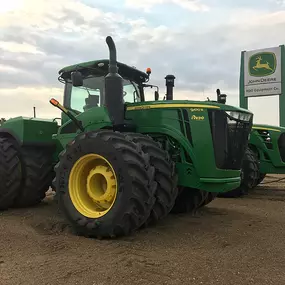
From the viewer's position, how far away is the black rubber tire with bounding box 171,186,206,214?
19.4 feet

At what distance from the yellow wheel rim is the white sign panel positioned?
16.0m

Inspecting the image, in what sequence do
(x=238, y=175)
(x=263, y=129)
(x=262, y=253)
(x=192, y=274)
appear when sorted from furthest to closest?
1. (x=263, y=129)
2. (x=238, y=175)
3. (x=262, y=253)
4. (x=192, y=274)

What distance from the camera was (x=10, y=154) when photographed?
6312 millimetres

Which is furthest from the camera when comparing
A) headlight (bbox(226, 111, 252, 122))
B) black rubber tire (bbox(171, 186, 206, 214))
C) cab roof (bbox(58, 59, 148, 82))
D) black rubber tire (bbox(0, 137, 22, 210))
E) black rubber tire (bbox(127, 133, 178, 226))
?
black rubber tire (bbox(0, 137, 22, 210))

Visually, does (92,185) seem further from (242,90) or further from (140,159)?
(242,90)

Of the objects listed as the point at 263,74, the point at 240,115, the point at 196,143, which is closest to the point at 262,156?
the point at 240,115

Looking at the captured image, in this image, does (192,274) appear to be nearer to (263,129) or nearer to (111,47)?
(111,47)

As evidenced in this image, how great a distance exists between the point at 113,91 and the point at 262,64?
1595 centimetres

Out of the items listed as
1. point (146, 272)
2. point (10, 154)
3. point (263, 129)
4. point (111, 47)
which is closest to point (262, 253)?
point (146, 272)

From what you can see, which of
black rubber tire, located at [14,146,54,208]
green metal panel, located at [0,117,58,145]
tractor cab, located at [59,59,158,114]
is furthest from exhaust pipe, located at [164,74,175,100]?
black rubber tire, located at [14,146,54,208]

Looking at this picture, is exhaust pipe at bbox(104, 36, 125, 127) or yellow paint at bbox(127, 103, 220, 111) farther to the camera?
exhaust pipe at bbox(104, 36, 125, 127)

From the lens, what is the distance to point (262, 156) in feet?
29.8

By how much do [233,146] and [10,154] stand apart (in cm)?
360

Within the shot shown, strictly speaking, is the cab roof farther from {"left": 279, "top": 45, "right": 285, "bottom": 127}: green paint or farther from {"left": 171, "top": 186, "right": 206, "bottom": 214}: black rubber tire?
{"left": 279, "top": 45, "right": 285, "bottom": 127}: green paint
